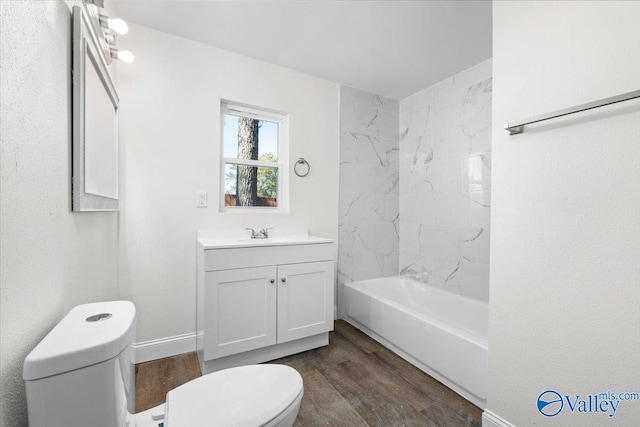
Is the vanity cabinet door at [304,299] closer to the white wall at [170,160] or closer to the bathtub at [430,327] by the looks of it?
the bathtub at [430,327]

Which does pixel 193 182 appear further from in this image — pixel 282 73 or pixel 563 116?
pixel 563 116

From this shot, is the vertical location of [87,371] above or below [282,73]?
below

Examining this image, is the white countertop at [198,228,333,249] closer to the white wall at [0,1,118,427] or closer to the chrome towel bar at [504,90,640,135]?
the white wall at [0,1,118,427]

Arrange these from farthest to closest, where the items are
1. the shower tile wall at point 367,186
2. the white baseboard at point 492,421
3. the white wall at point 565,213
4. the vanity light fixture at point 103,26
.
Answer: the shower tile wall at point 367,186 < the white baseboard at point 492,421 < the vanity light fixture at point 103,26 < the white wall at point 565,213

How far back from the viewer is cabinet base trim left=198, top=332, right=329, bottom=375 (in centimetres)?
179

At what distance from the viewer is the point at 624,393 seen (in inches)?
37.0

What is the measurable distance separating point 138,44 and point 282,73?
105cm

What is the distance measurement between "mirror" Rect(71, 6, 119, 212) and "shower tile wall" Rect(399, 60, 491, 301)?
2510 millimetres

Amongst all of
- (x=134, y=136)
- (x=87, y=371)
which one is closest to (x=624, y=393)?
(x=87, y=371)

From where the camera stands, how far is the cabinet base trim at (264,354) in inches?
70.5

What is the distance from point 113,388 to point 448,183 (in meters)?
2.63

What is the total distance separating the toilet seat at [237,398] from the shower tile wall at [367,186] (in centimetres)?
175

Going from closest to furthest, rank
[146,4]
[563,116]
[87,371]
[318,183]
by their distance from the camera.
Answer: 1. [87,371]
2. [563,116]
3. [146,4]
4. [318,183]

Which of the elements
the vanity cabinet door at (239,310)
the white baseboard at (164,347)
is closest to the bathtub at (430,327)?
the vanity cabinet door at (239,310)
